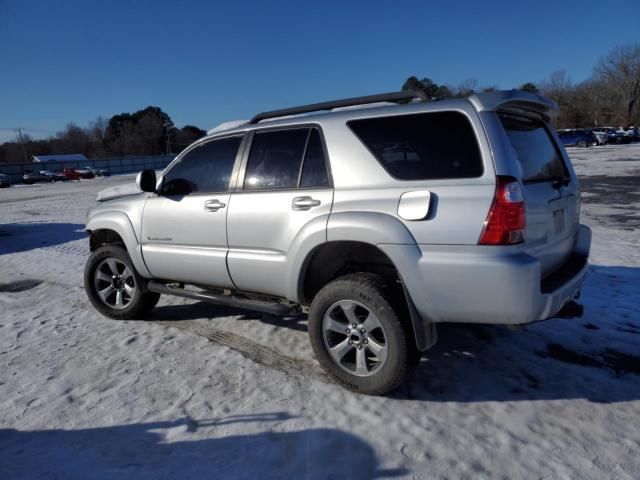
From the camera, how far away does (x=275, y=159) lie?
3.92 metres

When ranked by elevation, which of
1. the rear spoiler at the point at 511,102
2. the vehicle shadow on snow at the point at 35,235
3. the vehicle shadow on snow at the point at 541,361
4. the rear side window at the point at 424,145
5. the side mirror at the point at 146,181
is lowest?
the vehicle shadow on snow at the point at 541,361

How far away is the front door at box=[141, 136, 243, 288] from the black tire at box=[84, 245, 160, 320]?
329mm

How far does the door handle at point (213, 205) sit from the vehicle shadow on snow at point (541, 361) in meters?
2.04

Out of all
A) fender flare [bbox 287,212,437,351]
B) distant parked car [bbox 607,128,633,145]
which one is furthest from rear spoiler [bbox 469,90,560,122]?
distant parked car [bbox 607,128,633,145]

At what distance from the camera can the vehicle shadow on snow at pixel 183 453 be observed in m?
2.60

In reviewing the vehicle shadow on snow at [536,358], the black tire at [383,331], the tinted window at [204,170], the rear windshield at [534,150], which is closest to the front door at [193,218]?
the tinted window at [204,170]

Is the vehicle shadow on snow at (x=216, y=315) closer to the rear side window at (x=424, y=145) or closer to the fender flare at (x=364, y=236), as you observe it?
the fender flare at (x=364, y=236)

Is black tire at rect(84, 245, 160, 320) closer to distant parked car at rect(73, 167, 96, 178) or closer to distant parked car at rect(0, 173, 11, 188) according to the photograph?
distant parked car at rect(0, 173, 11, 188)

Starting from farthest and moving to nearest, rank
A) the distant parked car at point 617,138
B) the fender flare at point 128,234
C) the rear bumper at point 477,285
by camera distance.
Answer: the distant parked car at point 617,138, the fender flare at point 128,234, the rear bumper at point 477,285

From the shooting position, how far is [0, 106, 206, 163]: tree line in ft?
293

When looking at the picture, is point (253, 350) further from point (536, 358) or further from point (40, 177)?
point (40, 177)

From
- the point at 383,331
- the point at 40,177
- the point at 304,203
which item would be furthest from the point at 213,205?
the point at 40,177

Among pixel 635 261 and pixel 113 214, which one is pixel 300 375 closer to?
pixel 113 214

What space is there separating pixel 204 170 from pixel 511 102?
2592mm
